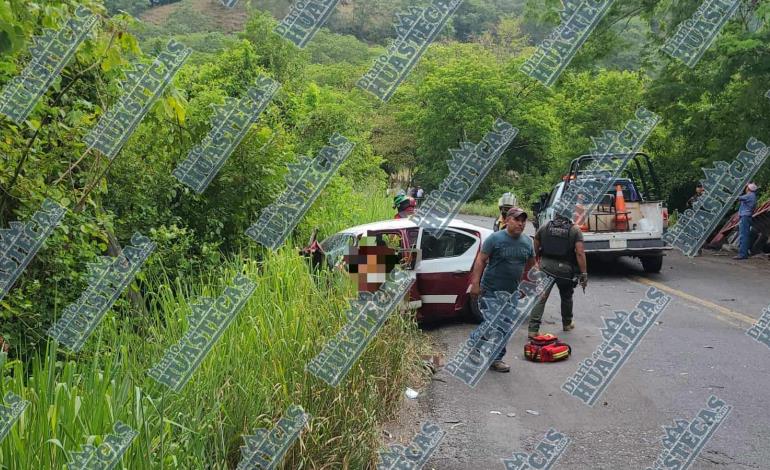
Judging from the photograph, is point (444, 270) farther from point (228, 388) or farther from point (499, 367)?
point (228, 388)

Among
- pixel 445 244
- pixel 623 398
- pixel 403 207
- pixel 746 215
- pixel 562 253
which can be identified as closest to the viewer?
pixel 623 398

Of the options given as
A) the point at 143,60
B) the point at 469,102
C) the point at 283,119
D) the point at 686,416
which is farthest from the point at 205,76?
the point at 469,102

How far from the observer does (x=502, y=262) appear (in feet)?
26.7

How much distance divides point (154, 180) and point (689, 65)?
48.8 ft

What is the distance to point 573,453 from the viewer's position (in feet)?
18.3

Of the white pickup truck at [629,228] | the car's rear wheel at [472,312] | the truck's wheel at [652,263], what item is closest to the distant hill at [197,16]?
the white pickup truck at [629,228]

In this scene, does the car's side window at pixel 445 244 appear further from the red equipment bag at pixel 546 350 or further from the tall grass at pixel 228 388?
the tall grass at pixel 228 388

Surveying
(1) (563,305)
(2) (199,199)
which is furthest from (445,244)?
(2) (199,199)

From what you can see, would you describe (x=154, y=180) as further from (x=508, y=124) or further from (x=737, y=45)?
(x=508, y=124)

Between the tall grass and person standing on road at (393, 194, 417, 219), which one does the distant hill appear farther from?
the tall grass

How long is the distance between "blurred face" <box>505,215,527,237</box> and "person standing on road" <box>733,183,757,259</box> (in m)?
11.8

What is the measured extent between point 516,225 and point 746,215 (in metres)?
12.1

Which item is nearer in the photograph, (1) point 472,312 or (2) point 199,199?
(1) point 472,312

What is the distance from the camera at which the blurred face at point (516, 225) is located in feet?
25.7
